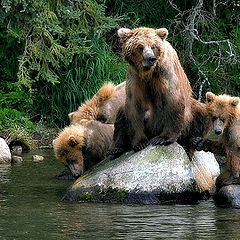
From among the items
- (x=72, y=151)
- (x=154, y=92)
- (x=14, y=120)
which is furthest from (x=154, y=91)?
(x=14, y=120)

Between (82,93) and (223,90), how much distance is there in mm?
3830

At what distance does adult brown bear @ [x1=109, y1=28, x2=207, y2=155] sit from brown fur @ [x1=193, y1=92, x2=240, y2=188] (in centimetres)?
36

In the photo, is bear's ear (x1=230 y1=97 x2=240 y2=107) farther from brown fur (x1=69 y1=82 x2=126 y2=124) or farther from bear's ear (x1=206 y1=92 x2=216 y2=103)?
brown fur (x1=69 y1=82 x2=126 y2=124)

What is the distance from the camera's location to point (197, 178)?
33.7 ft

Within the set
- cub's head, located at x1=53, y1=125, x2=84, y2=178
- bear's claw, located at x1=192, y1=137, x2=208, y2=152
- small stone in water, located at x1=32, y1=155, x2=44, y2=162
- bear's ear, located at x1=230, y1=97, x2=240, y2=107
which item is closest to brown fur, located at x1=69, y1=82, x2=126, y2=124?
cub's head, located at x1=53, y1=125, x2=84, y2=178

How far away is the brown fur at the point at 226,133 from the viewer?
988cm

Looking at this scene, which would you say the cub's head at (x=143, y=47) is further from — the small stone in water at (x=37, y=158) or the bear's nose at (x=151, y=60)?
the small stone in water at (x=37, y=158)

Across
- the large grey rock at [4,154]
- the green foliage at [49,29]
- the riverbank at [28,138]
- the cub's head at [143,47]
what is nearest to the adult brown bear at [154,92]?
the cub's head at [143,47]

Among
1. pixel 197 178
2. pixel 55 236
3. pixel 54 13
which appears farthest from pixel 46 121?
pixel 55 236

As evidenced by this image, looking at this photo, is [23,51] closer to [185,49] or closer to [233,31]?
[185,49]

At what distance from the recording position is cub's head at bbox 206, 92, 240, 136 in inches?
393

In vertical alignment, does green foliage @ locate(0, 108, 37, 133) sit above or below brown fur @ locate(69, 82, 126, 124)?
below

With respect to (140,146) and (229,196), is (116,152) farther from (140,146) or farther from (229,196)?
(229,196)

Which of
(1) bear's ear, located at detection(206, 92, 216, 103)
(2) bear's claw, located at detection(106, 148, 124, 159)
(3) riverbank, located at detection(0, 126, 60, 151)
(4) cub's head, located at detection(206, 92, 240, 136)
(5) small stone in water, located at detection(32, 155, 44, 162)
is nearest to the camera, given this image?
(4) cub's head, located at detection(206, 92, 240, 136)
